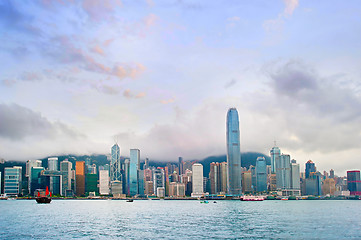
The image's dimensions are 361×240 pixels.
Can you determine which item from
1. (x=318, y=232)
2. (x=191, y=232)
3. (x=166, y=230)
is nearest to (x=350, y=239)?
(x=318, y=232)

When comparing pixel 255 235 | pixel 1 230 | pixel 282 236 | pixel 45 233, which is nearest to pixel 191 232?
pixel 255 235

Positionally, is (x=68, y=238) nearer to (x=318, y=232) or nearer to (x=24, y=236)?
(x=24, y=236)

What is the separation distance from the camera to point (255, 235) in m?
88.8

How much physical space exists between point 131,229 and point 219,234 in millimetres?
24744

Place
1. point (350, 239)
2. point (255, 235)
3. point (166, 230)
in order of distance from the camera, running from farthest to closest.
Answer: point (166, 230) → point (255, 235) → point (350, 239)

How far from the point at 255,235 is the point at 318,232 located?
16.8 meters

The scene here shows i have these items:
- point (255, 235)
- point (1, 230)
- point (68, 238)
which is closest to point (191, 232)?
point (255, 235)

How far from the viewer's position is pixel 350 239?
272ft

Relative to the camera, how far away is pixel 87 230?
332ft

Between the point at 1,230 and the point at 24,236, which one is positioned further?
the point at 1,230

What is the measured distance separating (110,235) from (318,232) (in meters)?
48.5

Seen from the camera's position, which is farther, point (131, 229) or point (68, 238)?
point (131, 229)

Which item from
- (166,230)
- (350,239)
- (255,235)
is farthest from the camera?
(166,230)

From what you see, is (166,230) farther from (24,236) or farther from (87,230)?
(24,236)
